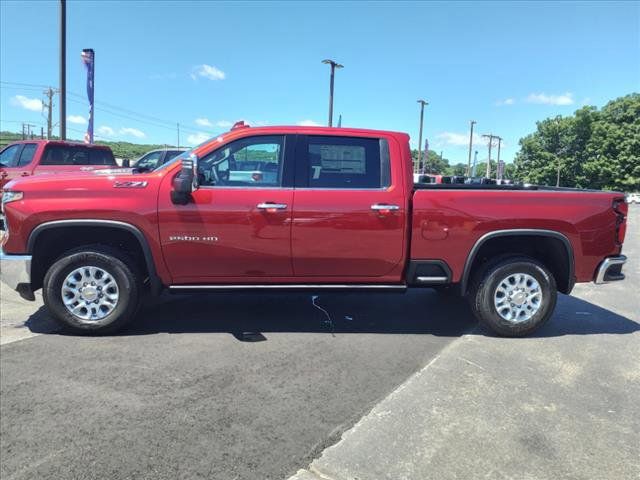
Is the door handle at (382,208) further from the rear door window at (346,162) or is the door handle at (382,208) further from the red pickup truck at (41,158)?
the red pickup truck at (41,158)

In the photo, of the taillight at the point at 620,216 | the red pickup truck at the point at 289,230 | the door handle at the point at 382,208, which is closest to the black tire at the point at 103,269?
the red pickup truck at the point at 289,230

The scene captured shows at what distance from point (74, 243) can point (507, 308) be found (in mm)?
4284

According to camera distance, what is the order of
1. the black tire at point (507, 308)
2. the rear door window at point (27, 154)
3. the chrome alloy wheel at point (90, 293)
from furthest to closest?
the rear door window at point (27, 154)
the black tire at point (507, 308)
the chrome alloy wheel at point (90, 293)

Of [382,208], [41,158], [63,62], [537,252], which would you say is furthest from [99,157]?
[537,252]

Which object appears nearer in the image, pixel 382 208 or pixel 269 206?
pixel 269 206

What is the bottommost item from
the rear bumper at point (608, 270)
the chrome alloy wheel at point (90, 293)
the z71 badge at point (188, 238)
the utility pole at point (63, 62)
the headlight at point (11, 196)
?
the chrome alloy wheel at point (90, 293)

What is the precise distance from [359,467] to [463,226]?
285 cm

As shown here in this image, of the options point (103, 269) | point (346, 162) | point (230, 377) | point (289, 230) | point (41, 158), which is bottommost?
point (230, 377)

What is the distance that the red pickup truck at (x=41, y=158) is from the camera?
35.7 ft

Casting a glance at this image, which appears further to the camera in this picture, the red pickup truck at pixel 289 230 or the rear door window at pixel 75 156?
the rear door window at pixel 75 156

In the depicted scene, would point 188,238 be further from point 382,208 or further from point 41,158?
point 41,158

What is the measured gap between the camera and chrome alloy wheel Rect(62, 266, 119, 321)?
15.8 feet

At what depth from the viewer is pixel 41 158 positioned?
35.8 ft

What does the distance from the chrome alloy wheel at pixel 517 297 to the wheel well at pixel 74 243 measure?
3456 mm
